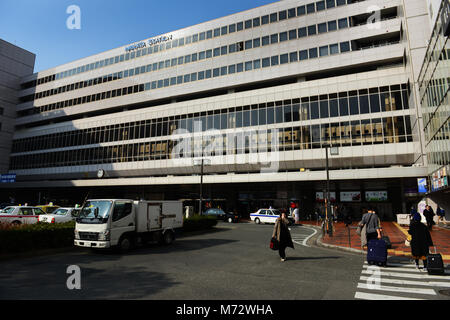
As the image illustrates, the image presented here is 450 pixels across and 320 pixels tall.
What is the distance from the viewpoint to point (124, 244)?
12.0 m

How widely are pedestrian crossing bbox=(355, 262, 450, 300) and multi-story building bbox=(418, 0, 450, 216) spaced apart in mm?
13912

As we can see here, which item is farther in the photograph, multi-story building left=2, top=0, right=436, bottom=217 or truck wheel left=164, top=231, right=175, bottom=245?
multi-story building left=2, top=0, right=436, bottom=217

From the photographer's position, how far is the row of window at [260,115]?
3266 centimetres

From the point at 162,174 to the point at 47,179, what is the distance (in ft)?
86.2

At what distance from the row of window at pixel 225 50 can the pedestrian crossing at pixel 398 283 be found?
34.4m

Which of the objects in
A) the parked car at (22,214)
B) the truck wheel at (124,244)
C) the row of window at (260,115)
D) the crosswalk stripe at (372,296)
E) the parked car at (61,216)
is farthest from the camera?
the row of window at (260,115)

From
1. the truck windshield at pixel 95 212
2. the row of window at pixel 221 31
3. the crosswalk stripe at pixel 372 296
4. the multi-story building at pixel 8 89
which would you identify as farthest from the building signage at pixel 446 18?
the multi-story building at pixel 8 89

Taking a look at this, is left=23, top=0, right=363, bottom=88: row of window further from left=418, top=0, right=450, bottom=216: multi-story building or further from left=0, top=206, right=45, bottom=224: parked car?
left=0, top=206, right=45, bottom=224: parked car

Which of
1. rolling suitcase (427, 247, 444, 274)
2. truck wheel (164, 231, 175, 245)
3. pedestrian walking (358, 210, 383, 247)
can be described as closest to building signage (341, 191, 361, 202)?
pedestrian walking (358, 210, 383, 247)

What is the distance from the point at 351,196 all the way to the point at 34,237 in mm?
36104

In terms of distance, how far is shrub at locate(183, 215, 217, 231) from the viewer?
19.5 m

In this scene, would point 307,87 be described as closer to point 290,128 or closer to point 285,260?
point 290,128

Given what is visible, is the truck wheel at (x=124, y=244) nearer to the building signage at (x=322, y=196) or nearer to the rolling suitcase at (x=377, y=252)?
the rolling suitcase at (x=377, y=252)
